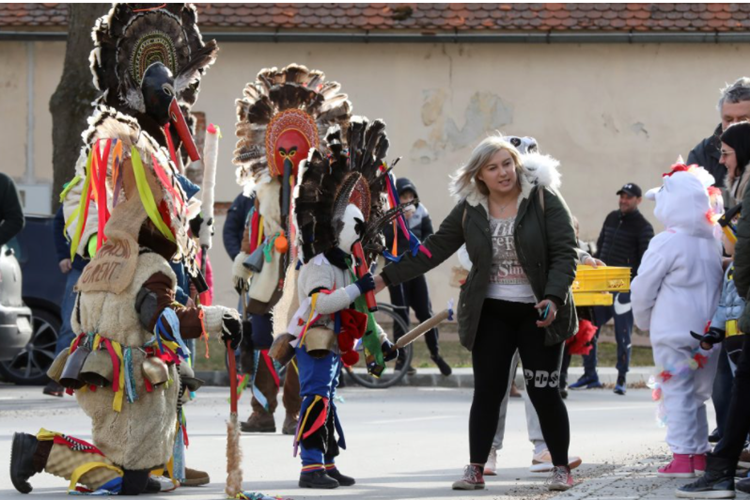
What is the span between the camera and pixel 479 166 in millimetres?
8328

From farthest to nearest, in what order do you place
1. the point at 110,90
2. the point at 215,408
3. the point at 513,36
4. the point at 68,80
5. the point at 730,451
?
1. the point at 513,36
2. the point at 68,80
3. the point at 215,408
4. the point at 110,90
5. the point at 730,451

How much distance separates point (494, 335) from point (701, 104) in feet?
56.5

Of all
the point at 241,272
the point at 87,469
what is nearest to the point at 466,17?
the point at 241,272

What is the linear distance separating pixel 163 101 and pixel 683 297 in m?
3.11

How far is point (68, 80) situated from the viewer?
1741 cm

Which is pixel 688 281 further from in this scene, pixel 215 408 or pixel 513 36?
pixel 513 36

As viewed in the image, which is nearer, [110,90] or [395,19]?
[110,90]

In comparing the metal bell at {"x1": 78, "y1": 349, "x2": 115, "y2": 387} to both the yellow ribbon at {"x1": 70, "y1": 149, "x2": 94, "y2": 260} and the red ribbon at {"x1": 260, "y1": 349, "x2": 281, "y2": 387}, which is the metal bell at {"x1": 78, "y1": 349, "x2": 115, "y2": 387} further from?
the red ribbon at {"x1": 260, "y1": 349, "x2": 281, "y2": 387}

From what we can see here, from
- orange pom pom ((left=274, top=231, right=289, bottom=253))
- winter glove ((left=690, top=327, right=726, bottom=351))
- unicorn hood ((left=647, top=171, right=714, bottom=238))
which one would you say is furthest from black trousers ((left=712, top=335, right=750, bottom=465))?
orange pom pom ((left=274, top=231, right=289, bottom=253))

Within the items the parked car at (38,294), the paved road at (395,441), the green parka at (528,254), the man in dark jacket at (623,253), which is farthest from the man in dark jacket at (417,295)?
the green parka at (528,254)

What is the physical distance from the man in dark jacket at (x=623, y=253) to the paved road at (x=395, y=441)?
470mm

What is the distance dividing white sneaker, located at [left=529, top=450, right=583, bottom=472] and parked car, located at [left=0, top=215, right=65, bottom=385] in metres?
7.58

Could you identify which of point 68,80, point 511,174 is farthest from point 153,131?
point 68,80

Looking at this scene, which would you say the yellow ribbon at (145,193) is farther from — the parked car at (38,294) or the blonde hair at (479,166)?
the parked car at (38,294)
